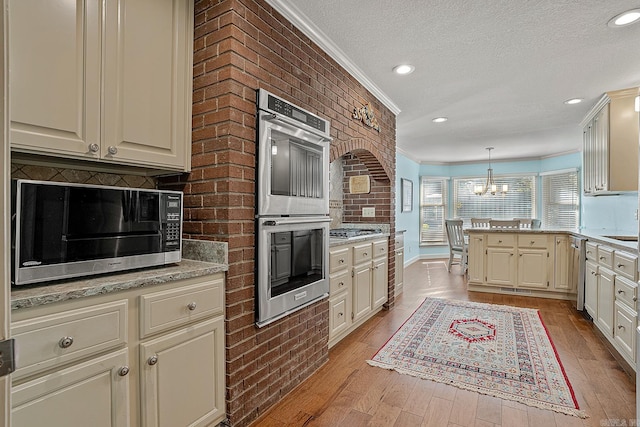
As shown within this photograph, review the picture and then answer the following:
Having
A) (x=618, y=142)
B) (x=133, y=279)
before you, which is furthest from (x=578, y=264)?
(x=133, y=279)

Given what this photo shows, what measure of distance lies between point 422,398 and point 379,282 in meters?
1.52

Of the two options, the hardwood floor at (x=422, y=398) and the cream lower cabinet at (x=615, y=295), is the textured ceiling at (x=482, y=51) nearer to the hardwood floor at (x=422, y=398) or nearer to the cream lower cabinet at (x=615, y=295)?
the cream lower cabinet at (x=615, y=295)

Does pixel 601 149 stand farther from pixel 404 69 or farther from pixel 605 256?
pixel 404 69

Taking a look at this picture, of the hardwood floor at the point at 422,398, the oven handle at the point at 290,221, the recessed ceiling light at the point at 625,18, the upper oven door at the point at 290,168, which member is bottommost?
the hardwood floor at the point at 422,398

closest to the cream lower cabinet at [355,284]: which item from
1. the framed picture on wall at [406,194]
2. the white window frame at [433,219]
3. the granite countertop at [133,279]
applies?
the granite countertop at [133,279]

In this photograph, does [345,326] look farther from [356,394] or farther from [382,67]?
[382,67]

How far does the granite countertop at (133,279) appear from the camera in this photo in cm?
104

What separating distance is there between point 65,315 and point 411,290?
4238mm

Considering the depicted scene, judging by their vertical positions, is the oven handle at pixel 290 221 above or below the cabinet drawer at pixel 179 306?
above

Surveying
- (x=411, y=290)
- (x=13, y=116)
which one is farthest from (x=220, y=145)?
(x=411, y=290)

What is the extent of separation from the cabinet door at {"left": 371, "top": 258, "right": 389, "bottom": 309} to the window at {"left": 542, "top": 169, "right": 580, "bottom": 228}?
5104 millimetres

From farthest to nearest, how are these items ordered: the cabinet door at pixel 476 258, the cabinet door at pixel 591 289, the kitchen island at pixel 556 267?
1. the cabinet door at pixel 476 258
2. the cabinet door at pixel 591 289
3. the kitchen island at pixel 556 267

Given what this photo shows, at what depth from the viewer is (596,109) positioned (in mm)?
3689

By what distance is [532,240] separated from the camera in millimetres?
4266
